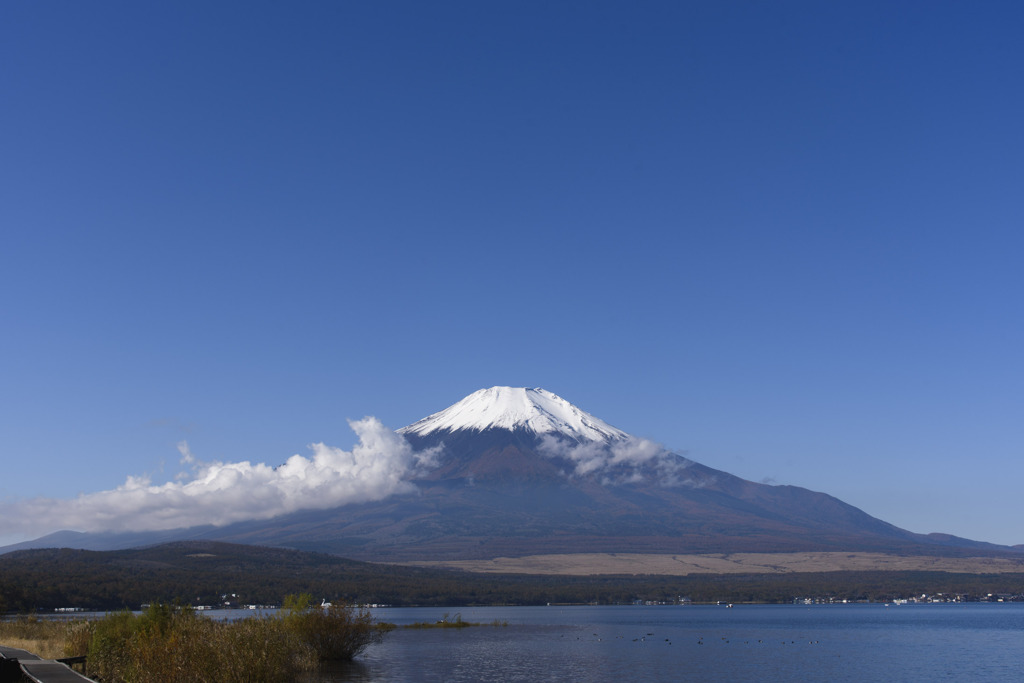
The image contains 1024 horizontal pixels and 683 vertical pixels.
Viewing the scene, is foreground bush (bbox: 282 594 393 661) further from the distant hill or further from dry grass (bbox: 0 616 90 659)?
A: the distant hill

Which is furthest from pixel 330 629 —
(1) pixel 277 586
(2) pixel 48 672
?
(1) pixel 277 586

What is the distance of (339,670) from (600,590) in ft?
464

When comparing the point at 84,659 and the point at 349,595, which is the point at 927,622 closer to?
the point at 349,595

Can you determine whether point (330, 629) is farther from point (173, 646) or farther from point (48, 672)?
point (48, 672)

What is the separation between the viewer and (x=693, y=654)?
2408 inches

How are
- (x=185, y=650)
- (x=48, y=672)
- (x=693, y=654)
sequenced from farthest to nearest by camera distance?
1. (x=693, y=654)
2. (x=185, y=650)
3. (x=48, y=672)

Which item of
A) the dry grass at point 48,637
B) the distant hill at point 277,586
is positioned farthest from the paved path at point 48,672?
the distant hill at point 277,586

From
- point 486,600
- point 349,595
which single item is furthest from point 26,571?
point 486,600

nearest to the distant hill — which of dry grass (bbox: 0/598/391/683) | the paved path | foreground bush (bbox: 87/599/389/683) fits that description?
dry grass (bbox: 0/598/391/683)

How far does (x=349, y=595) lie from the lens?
149875 millimetres

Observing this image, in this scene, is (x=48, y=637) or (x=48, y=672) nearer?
(x=48, y=672)

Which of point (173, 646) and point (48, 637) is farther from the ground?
point (173, 646)

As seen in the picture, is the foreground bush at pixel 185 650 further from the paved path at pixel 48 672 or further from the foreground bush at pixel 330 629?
the foreground bush at pixel 330 629

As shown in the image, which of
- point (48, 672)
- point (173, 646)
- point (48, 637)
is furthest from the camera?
point (48, 637)
